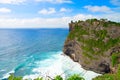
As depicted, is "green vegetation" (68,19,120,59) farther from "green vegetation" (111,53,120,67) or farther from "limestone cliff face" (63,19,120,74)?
"green vegetation" (111,53,120,67)

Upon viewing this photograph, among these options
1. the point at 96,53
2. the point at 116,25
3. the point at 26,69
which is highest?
the point at 116,25

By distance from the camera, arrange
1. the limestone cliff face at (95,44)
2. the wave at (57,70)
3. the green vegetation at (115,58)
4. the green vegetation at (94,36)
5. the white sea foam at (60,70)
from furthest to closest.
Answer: the green vegetation at (94,36) → the limestone cliff face at (95,44) → the white sea foam at (60,70) → the wave at (57,70) → the green vegetation at (115,58)

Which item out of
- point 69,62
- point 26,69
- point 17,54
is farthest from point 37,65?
point 17,54

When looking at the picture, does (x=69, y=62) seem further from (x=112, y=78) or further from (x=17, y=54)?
(x=112, y=78)

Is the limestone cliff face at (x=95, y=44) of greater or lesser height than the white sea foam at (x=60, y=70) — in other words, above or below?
above

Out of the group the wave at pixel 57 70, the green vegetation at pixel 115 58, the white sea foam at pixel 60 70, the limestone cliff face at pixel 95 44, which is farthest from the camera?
the limestone cliff face at pixel 95 44

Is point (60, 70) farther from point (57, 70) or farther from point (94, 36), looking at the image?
point (94, 36)

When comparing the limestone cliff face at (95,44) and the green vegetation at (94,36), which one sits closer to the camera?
the limestone cliff face at (95,44)

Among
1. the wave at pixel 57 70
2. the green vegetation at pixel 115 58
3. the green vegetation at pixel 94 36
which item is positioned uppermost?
the green vegetation at pixel 94 36

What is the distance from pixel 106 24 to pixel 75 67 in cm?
2888

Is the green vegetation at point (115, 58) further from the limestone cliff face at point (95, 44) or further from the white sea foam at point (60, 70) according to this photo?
the white sea foam at point (60, 70)

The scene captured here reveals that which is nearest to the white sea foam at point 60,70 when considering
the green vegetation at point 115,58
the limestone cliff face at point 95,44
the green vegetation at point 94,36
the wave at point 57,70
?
the wave at point 57,70

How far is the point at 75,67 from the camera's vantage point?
350ft

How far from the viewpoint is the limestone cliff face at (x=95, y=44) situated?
98.4m
